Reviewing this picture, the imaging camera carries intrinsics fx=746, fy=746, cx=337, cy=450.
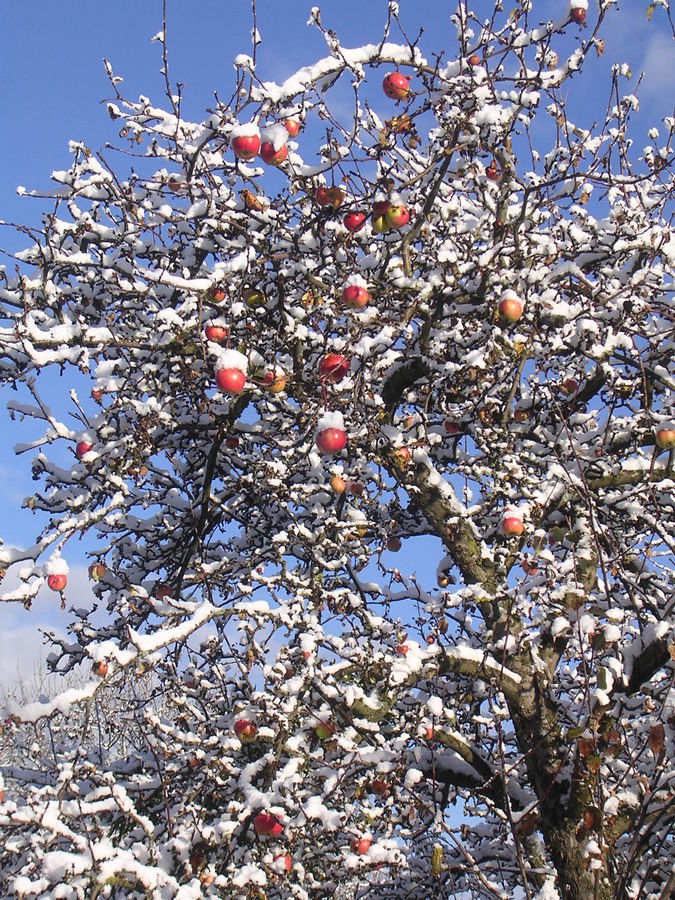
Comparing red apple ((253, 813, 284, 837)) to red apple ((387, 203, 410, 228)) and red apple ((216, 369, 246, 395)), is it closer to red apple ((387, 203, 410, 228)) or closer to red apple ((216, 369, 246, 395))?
red apple ((216, 369, 246, 395))

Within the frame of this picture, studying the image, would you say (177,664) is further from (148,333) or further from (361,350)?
(361,350)

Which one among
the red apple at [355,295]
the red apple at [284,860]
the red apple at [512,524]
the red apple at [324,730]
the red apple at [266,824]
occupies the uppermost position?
the red apple at [355,295]

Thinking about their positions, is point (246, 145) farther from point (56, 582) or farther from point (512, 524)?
point (512, 524)

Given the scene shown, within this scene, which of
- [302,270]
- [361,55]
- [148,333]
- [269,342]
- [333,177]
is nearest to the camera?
[361,55]

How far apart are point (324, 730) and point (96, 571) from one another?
2490 mm

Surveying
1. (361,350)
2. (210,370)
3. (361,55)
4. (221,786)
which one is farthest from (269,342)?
(221,786)

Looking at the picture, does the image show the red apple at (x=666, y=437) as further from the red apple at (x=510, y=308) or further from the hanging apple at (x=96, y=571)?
the hanging apple at (x=96, y=571)

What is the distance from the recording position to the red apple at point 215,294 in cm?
449

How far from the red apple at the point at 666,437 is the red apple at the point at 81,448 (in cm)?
357

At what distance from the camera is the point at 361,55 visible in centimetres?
398

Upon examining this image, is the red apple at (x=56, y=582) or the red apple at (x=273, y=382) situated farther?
the red apple at (x=273, y=382)

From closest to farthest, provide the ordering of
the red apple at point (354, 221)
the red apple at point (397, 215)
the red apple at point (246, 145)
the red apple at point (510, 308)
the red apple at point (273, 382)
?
the red apple at point (246, 145) < the red apple at point (397, 215) < the red apple at point (354, 221) < the red apple at point (510, 308) < the red apple at point (273, 382)

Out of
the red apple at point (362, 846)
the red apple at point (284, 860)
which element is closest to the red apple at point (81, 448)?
the red apple at point (284, 860)

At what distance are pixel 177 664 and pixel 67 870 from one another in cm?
240
